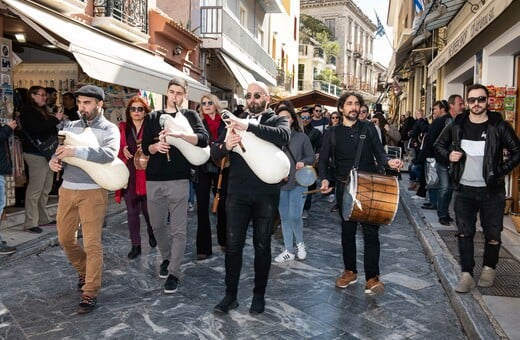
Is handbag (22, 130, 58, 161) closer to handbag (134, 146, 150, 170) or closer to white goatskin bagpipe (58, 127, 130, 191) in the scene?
handbag (134, 146, 150, 170)

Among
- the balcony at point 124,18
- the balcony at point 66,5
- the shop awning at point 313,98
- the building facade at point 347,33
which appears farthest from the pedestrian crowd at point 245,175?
the building facade at point 347,33

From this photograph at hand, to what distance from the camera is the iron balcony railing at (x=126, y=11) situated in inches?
408

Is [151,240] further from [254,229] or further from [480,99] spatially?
[480,99]

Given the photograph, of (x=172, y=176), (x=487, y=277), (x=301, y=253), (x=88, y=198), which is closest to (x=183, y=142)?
(x=172, y=176)

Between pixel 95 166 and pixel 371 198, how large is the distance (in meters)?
2.29

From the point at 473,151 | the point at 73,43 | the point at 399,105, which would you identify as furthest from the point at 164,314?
the point at 399,105

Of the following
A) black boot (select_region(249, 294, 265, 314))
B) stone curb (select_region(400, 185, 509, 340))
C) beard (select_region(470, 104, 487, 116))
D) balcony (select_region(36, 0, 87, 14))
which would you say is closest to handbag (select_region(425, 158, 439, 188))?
stone curb (select_region(400, 185, 509, 340))

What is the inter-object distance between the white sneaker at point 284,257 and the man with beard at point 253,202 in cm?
159

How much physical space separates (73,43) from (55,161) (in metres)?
3.20

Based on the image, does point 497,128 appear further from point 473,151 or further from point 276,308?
point 276,308

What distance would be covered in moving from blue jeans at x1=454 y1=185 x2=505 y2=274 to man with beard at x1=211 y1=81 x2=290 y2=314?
5.76ft

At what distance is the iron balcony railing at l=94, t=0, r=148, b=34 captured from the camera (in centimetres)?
1035

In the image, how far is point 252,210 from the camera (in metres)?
4.19

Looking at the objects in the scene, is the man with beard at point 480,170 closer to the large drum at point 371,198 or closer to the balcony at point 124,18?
the large drum at point 371,198
